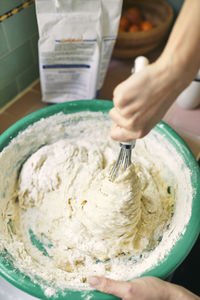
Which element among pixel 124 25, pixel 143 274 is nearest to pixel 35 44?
pixel 124 25

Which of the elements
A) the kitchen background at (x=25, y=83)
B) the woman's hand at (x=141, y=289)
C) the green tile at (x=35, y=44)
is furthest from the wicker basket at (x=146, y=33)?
the woman's hand at (x=141, y=289)

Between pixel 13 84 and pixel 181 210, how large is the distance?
68 centimetres

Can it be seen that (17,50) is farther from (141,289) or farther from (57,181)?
(141,289)

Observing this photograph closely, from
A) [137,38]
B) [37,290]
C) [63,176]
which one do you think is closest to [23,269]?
[37,290]

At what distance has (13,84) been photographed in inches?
36.7

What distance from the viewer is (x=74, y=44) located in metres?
0.77

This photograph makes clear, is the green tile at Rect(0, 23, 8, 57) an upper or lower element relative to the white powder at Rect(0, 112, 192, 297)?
upper

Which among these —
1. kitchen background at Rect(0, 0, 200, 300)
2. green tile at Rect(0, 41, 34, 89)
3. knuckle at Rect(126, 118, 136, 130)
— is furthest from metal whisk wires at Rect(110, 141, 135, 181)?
green tile at Rect(0, 41, 34, 89)

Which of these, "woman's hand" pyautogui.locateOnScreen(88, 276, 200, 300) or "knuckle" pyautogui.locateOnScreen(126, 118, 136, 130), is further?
"woman's hand" pyautogui.locateOnScreen(88, 276, 200, 300)

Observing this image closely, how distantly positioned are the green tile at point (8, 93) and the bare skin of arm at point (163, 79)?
62 centimetres

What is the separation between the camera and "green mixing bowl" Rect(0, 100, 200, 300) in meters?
0.53

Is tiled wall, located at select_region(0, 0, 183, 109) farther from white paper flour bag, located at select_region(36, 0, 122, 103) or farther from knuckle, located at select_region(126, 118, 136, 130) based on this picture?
knuckle, located at select_region(126, 118, 136, 130)

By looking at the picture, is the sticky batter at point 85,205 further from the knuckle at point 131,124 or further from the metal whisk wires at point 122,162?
the knuckle at point 131,124

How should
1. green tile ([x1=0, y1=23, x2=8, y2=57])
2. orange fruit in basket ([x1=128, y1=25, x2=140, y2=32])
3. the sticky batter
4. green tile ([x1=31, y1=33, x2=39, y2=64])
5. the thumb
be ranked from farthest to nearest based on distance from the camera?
1. orange fruit in basket ([x1=128, y1=25, x2=140, y2=32])
2. green tile ([x1=31, y1=33, x2=39, y2=64])
3. green tile ([x1=0, y1=23, x2=8, y2=57])
4. the sticky batter
5. the thumb
